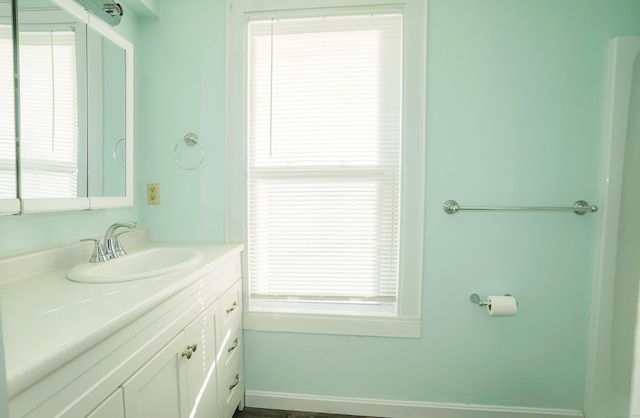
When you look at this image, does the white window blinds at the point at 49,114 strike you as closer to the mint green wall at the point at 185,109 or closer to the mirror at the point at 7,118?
the mirror at the point at 7,118

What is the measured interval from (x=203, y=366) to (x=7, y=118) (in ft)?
3.46

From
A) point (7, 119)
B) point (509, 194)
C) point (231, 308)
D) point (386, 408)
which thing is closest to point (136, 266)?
point (231, 308)

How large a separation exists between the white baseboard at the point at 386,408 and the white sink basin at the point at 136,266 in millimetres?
862

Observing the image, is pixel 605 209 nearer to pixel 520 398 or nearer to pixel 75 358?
pixel 520 398

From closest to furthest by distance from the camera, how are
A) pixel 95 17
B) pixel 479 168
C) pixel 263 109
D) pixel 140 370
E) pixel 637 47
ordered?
1. pixel 140 370
2. pixel 95 17
3. pixel 637 47
4. pixel 479 168
5. pixel 263 109

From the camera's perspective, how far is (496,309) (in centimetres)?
136

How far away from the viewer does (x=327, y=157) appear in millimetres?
1504

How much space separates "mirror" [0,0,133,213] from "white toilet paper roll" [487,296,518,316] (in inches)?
69.4

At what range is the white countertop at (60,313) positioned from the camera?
0.53m

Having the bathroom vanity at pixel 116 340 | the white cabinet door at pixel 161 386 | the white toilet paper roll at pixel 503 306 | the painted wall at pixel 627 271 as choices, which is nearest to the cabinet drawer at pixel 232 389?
the bathroom vanity at pixel 116 340

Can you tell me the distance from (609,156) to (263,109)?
5.39 ft

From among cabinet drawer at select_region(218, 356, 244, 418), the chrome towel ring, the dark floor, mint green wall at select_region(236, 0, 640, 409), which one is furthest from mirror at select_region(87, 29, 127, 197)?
mint green wall at select_region(236, 0, 640, 409)

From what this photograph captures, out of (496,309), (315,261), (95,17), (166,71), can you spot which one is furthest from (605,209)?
(95,17)

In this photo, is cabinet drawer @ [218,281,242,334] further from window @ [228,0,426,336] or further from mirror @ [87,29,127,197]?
mirror @ [87,29,127,197]
